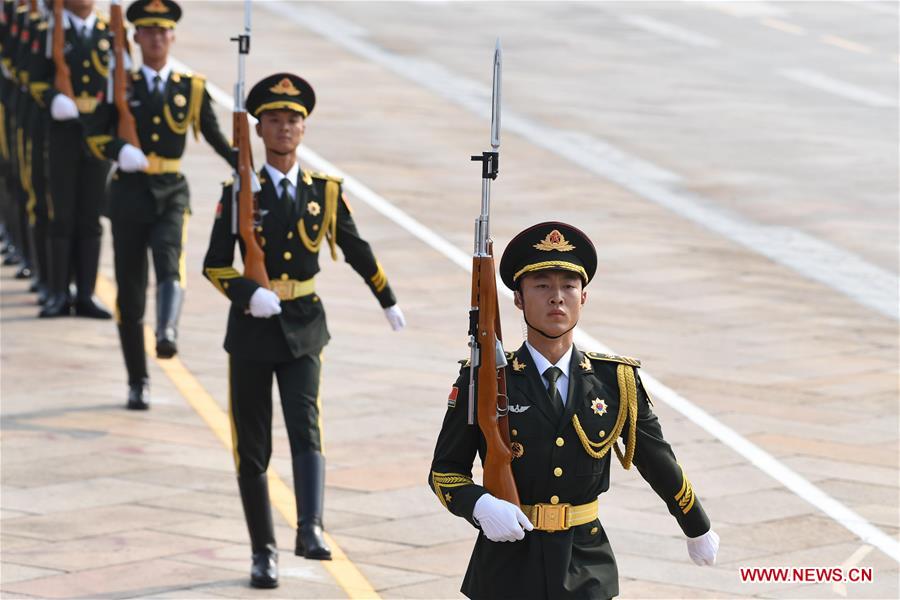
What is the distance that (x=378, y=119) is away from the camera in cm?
1994

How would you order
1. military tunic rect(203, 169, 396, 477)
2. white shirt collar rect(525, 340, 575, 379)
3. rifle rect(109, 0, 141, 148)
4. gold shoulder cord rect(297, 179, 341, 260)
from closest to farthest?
white shirt collar rect(525, 340, 575, 379), military tunic rect(203, 169, 396, 477), gold shoulder cord rect(297, 179, 341, 260), rifle rect(109, 0, 141, 148)

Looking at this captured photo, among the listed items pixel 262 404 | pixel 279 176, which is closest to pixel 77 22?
pixel 279 176

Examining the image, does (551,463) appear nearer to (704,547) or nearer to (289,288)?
(704,547)

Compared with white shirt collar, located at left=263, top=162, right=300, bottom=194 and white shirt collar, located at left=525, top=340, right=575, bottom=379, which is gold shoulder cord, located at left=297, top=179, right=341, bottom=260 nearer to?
white shirt collar, located at left=263, top=162, right=300, bottom=194

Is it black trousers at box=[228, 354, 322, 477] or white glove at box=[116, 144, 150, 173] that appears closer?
black trousers at box=[228, 354, 322, 477]

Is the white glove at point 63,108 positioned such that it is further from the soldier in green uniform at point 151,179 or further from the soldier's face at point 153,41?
the soldier's face at point 153,41

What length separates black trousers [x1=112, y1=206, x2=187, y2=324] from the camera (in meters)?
10.2

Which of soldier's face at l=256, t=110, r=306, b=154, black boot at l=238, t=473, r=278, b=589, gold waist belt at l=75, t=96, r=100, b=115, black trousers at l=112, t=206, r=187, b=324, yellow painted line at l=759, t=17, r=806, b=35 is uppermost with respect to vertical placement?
soldier's face at l=256, t=110, r=306, b=154

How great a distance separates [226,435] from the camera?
9.92 m

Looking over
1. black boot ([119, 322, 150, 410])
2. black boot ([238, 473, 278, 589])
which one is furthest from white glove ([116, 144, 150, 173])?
black boot ([238, 473, 278, 589])

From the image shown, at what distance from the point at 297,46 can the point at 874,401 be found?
14.2 m

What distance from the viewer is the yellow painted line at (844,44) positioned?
25.8 meters

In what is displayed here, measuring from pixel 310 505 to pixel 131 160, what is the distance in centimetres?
324

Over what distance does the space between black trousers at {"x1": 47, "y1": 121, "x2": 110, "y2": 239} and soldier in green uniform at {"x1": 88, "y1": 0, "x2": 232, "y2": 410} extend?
6.05ft
